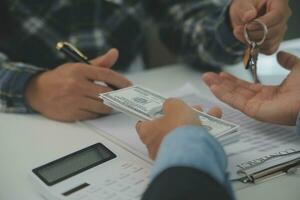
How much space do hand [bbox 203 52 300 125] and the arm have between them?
0.80 ft

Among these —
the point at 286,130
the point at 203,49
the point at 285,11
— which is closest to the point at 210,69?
the point at 203,49

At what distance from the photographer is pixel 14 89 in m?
0.92

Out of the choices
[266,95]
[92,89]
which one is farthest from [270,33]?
[92,89]

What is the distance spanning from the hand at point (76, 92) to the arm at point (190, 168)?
0.31m

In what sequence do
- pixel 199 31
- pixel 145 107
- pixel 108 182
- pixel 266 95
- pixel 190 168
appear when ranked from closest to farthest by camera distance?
1. pixel 190 168
2. pixel 108 182
3. pixel 145 107
4. pixel 266 95
5. pixel 199 31

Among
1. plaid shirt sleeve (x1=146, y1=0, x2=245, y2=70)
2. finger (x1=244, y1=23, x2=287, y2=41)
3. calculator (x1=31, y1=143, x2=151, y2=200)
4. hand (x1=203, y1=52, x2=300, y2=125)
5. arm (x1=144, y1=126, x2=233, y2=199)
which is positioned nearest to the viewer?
arm (x1=144, y1=126, x2=233, y2=199)

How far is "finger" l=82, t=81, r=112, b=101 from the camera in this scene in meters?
0.85

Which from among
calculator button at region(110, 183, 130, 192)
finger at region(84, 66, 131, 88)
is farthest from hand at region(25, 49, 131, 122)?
calculator button at region(110, 183, 130, 192)

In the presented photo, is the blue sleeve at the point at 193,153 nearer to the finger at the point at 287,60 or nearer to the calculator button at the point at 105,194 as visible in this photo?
the calculator button at the point at 105,194

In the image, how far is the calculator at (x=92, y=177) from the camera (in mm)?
599

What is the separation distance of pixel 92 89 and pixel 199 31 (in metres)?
0.45

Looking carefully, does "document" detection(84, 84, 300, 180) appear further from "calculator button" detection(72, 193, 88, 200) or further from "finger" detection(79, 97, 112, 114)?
"calculator button" detection(72, 193, 88, 200)

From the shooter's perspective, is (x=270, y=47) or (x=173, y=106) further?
(x=270, y=47)

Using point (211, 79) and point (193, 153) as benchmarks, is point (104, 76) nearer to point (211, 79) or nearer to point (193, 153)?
point (211, 79)
